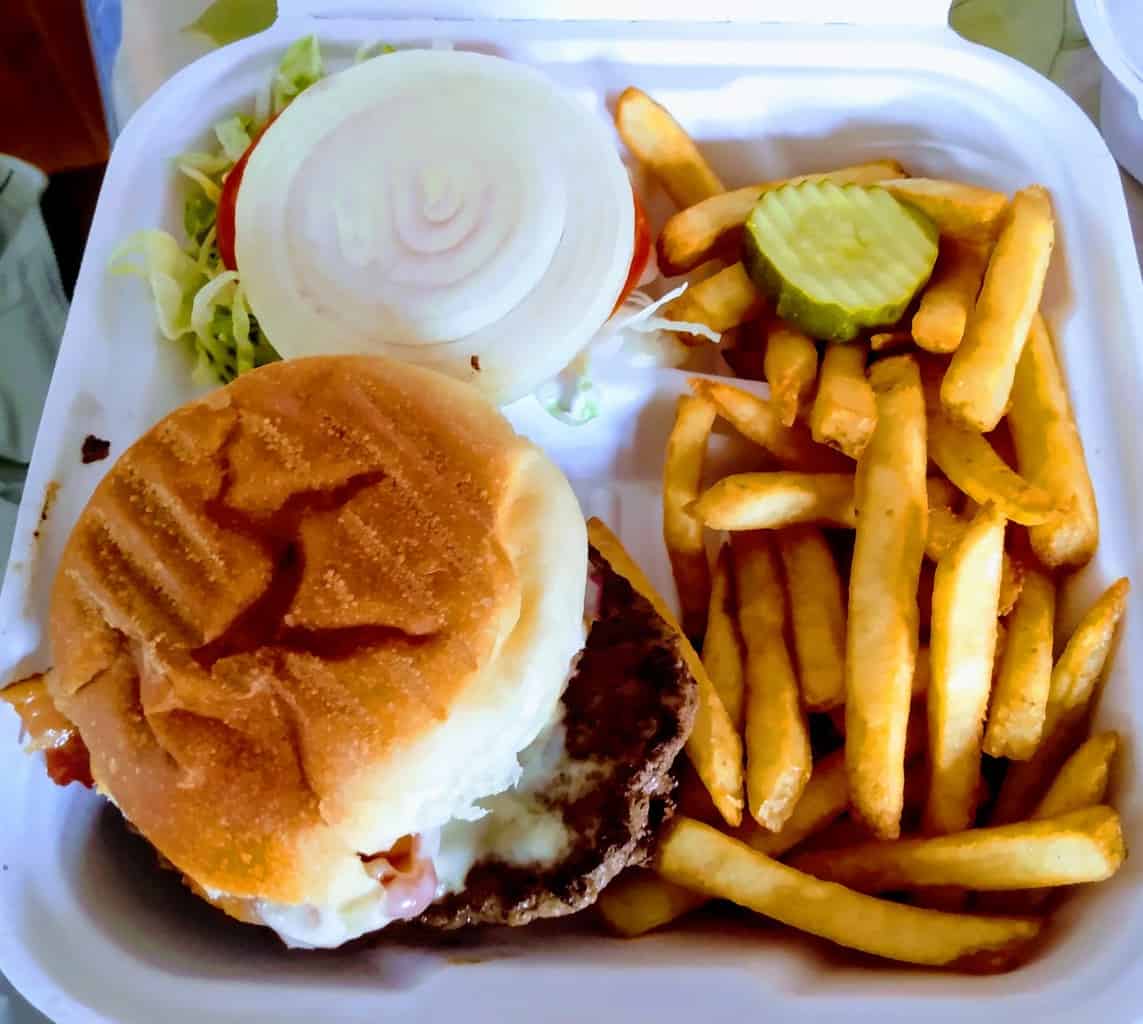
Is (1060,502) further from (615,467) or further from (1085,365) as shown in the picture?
(615,467)

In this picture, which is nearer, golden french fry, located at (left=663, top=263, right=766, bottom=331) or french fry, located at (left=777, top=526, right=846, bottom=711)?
french fry, located at (left=777, top=526, right=846, bottom=711)

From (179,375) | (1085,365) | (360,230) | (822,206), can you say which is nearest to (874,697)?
(1085,365)

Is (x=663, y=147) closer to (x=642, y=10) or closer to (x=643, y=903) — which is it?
(x=642, y=10)

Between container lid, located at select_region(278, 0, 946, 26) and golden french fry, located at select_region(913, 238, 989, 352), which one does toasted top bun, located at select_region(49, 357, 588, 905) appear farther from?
container lid, located at select_region(278, 0, 946, 26)

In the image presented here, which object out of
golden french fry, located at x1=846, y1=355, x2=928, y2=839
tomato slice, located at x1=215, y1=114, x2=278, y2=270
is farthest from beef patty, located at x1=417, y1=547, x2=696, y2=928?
tomato slice, located at x1=215, y1=114, x2=278, y2=270

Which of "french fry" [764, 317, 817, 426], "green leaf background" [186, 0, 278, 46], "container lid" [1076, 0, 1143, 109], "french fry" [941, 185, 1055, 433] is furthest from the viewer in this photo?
"green leaf background" [186, 0, 278, 46]

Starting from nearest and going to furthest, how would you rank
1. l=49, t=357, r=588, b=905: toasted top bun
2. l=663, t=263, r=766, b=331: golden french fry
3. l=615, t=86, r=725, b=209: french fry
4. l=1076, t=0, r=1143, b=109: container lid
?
l=49, t=357, r=588, b=905: toasted top bun, l=663, t=263, r=766, b=331: golden french fry, l=615, t=86, r=725, b=209: french fry, l=1076, t=0, r=1143, b=109: container lid
